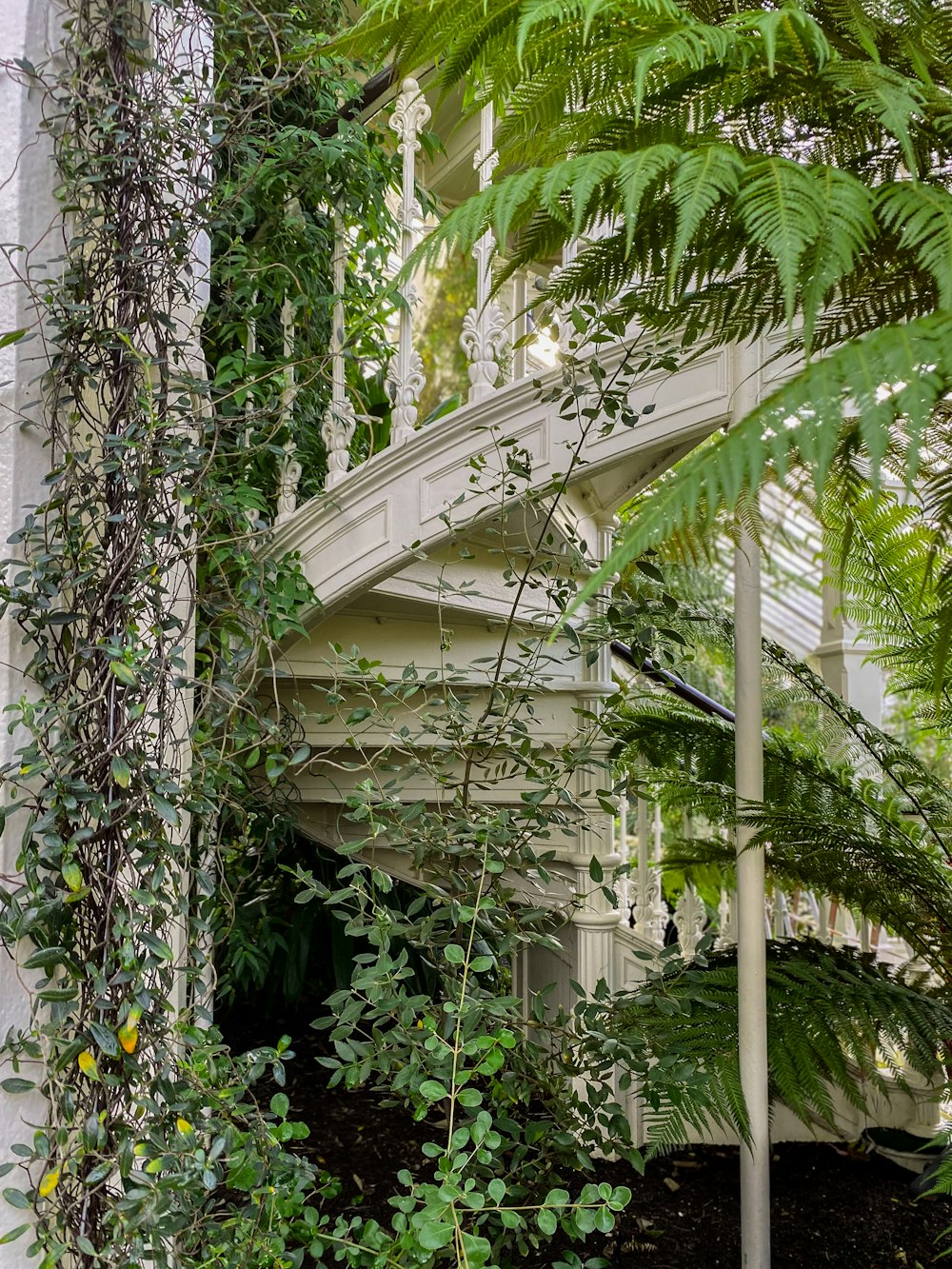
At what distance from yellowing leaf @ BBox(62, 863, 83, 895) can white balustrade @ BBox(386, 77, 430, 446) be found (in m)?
1.14

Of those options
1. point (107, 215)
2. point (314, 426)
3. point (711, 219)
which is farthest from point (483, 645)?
point (711, 219)

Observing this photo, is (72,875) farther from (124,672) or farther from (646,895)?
(646,895)

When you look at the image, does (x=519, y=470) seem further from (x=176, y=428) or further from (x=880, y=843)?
(x=880, y=843)

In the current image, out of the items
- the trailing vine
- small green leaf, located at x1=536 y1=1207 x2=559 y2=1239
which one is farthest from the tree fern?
the trailing vine

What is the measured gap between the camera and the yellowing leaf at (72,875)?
4.23ft

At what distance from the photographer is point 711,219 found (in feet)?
3.02

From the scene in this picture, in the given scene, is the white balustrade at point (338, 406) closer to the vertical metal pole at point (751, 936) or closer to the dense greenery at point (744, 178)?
the vertical metal pole at point (751, 936)

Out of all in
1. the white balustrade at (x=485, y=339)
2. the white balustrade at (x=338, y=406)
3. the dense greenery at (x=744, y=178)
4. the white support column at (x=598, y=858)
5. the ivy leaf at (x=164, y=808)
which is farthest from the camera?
the white support column at (x=598, y=858)

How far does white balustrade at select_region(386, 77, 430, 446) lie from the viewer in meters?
2.10

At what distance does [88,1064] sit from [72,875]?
0.25 meters

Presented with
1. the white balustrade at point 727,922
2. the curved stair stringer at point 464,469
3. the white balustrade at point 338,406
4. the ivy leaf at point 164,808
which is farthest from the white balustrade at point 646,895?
the ivy leaf at point 164,808

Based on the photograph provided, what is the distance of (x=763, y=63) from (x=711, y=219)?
197 mm

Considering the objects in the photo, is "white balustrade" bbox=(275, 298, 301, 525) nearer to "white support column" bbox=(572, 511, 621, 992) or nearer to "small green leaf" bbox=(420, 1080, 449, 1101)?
"white support column" bbox=(572, 511, 621, 992)

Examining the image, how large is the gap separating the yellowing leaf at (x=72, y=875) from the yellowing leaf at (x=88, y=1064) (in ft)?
0.70
